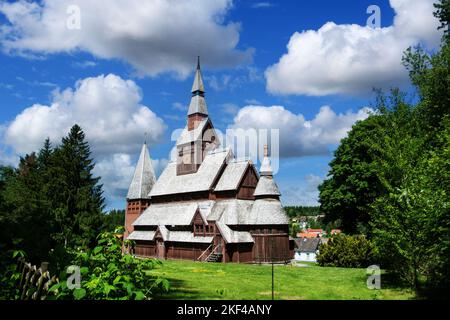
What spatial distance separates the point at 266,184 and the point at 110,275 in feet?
121

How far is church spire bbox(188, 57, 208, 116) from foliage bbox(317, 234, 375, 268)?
28064mm

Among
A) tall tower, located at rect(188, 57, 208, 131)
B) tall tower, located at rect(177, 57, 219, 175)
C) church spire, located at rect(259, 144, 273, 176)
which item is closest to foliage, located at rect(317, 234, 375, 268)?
church spire, located at rect(259, 144, 273, 176)

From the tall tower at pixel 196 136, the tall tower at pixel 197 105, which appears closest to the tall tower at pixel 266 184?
the tall tower at pixel 196 136

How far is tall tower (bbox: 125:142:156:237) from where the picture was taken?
60.8 m

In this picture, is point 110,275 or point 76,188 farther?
point 76,188

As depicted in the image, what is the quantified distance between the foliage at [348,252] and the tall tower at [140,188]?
32.9 metres

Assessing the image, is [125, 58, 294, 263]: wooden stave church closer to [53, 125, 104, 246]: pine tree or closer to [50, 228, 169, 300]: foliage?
[53, 125, 104, 246]: pine tree

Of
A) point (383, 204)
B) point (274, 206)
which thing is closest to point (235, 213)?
point (274, 206)

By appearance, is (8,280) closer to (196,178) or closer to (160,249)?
(160,249)

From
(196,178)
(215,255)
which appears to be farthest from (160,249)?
(215,255)

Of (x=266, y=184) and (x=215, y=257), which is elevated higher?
(x=266, y=184)

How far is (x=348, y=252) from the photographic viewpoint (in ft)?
114

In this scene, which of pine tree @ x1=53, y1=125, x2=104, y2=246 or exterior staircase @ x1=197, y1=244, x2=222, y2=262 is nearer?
exterior staircase @ x1=197, y1=244, x2=222, y2=262
